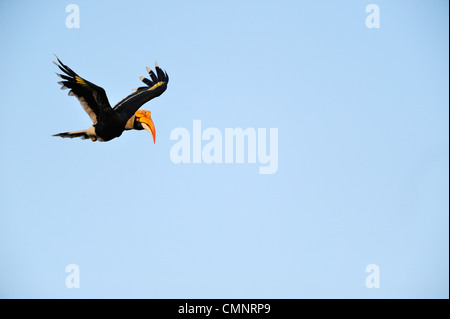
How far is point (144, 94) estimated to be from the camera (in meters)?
14.0

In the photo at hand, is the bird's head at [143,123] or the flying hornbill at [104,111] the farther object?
the bird's head at [143,123]

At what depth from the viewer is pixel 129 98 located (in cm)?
1358

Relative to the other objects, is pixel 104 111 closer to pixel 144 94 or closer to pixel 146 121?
pixel 146 121

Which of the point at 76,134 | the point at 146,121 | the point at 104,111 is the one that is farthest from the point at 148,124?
the point at 76,134

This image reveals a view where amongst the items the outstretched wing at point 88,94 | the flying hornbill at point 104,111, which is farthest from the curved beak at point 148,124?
the outstretched wing at point 88,94

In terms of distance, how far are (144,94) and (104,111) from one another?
1.87 metres

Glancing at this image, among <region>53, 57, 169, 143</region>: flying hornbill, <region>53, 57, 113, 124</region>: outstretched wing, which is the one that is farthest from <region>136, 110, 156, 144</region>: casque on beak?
<region>53, 57, 113, 124</region>: outstretched wing

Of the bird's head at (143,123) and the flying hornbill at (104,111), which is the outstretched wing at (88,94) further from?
the bird's head at (143,123)

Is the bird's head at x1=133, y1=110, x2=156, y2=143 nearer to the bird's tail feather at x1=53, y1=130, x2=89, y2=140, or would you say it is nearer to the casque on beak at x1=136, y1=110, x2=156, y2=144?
the casque on beak at x1=136, y1=110, x2=156, y2=144

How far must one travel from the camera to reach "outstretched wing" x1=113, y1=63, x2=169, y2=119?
13.1m

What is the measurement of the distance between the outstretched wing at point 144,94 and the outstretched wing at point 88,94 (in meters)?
0.66

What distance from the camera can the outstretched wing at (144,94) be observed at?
13.1m

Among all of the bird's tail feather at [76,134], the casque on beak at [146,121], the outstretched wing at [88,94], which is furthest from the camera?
the casque on beak at [146,121]
